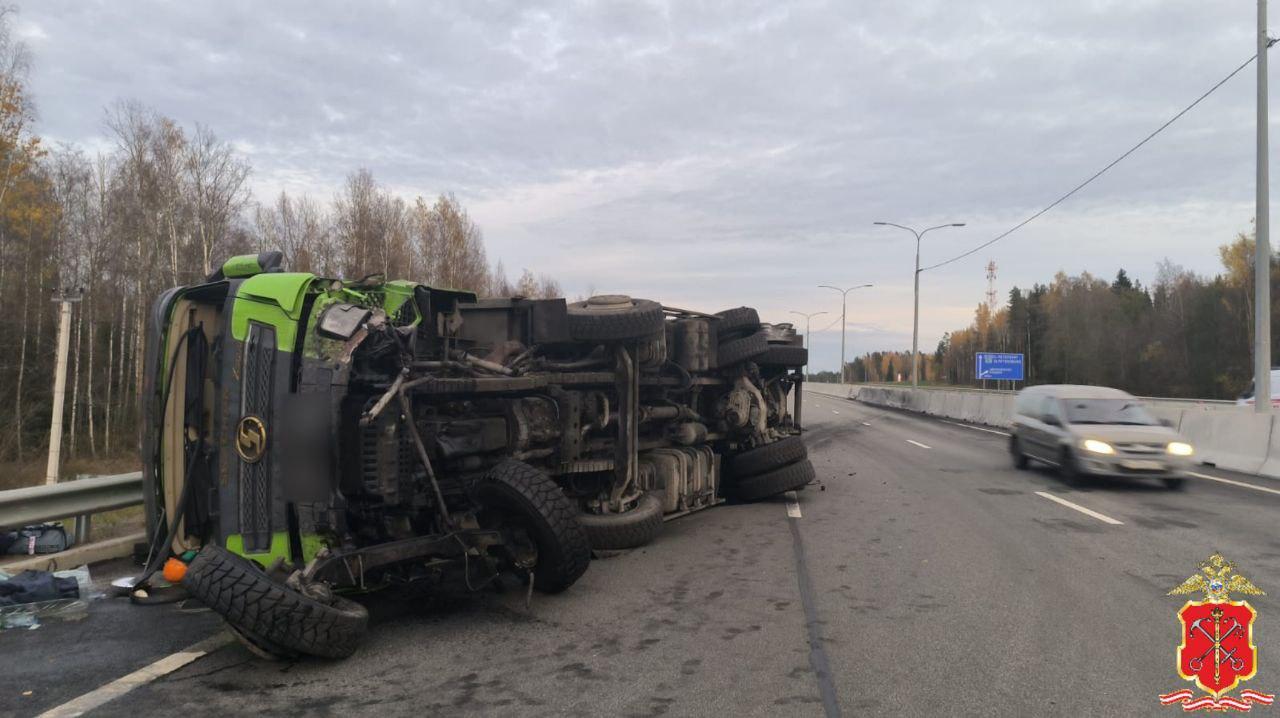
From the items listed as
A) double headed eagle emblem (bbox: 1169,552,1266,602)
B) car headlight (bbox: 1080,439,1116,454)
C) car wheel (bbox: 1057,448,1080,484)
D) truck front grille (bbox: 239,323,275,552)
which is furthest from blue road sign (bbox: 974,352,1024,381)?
truck front grille (bbox: 239,323,275,552)

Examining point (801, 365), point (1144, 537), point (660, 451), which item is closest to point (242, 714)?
point (660, 451)

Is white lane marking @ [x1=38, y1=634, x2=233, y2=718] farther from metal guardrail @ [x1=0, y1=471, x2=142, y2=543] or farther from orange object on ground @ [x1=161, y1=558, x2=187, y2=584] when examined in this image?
metal guardrail @ [x1=0, y1=471, x2=142, y2=543]

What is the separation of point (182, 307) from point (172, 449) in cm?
96

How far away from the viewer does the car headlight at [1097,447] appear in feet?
39.4

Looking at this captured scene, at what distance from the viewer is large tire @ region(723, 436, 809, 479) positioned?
34.2ft

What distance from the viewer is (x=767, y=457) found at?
34.2 feet

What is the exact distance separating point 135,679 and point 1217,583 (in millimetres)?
7417

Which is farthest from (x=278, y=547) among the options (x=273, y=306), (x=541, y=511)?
(x=541, y=511)

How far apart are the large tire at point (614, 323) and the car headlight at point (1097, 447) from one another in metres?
8.10

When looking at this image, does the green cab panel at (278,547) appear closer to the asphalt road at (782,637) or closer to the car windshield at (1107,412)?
the asphalt road at (782,637)

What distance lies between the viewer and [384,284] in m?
6.09

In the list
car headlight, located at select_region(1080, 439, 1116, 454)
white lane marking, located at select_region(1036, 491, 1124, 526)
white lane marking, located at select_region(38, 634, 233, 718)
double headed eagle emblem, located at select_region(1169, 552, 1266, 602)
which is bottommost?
white lane marking, located at select_region(1036, 491, 1124, 526)

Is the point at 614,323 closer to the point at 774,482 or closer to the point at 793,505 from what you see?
the point at 774,482

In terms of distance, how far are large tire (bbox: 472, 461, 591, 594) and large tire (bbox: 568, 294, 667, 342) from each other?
2165mm
